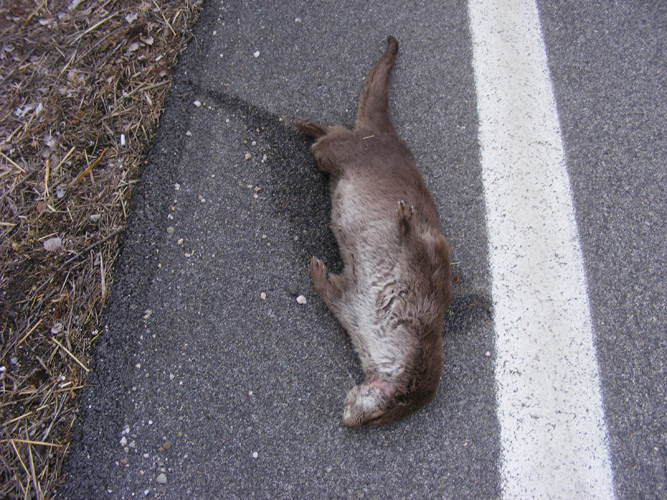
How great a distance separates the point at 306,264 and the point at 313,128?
0.87m

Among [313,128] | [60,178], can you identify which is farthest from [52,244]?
[313,128]

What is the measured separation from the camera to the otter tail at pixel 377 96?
8.87ft

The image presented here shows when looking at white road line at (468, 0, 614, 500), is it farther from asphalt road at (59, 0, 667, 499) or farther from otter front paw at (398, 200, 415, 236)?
otter front paw at (398, 200, 415, 236)

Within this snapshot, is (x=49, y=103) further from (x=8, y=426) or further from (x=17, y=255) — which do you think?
(x=8, y=426)

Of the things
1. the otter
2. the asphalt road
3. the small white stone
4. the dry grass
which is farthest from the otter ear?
the small white stone

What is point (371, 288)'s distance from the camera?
2.42 meters

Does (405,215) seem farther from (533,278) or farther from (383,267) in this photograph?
(533,278)

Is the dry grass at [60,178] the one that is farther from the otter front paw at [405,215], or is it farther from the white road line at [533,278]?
the white road line at [533,278]

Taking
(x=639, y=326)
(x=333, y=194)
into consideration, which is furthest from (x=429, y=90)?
(x=639, y=326)

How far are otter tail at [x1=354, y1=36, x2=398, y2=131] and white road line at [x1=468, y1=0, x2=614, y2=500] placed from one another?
59 centimetres

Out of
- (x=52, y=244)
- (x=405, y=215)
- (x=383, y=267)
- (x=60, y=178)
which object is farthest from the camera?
(x=60, y=178)

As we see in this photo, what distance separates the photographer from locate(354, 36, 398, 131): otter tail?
270cm

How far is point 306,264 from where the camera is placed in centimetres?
266

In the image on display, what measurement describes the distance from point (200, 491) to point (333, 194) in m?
1.82
